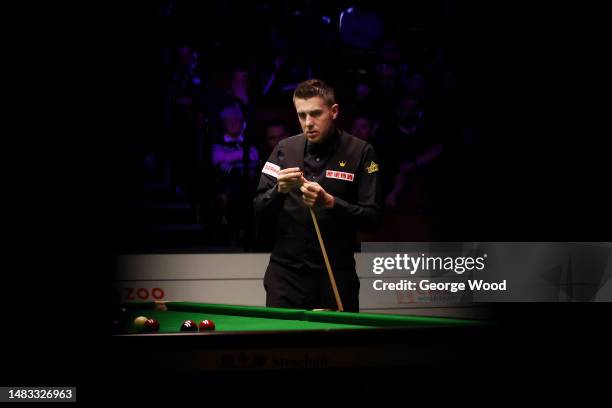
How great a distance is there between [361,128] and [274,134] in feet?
2.09

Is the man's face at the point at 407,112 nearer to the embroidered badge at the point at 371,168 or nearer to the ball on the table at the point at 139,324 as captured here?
the embroidered badge at the point at 371,168

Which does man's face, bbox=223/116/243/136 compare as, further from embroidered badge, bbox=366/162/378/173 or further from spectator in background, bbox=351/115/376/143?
embroidered badge, bbox=366/162/378/173

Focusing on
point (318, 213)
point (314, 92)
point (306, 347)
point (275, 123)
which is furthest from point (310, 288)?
point (275, 123)

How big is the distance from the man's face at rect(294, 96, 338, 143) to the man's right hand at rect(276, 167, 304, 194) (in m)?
0.24

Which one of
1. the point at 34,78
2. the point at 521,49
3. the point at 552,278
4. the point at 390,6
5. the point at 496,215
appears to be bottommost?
the point at 552,278

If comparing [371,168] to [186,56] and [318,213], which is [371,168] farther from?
[186,56]

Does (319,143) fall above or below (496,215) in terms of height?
above

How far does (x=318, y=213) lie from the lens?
Answer: 3350 millimetres

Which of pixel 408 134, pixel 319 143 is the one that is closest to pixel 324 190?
pixel 319 143

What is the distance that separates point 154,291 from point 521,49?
3.37 m

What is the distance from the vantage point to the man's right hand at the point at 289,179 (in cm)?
315

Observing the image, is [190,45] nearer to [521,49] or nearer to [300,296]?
[521,49]

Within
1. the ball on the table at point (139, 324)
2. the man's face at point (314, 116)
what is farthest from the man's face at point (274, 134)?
Result: the ball on the table at point (139, 324)

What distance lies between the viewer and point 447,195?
5867mm
